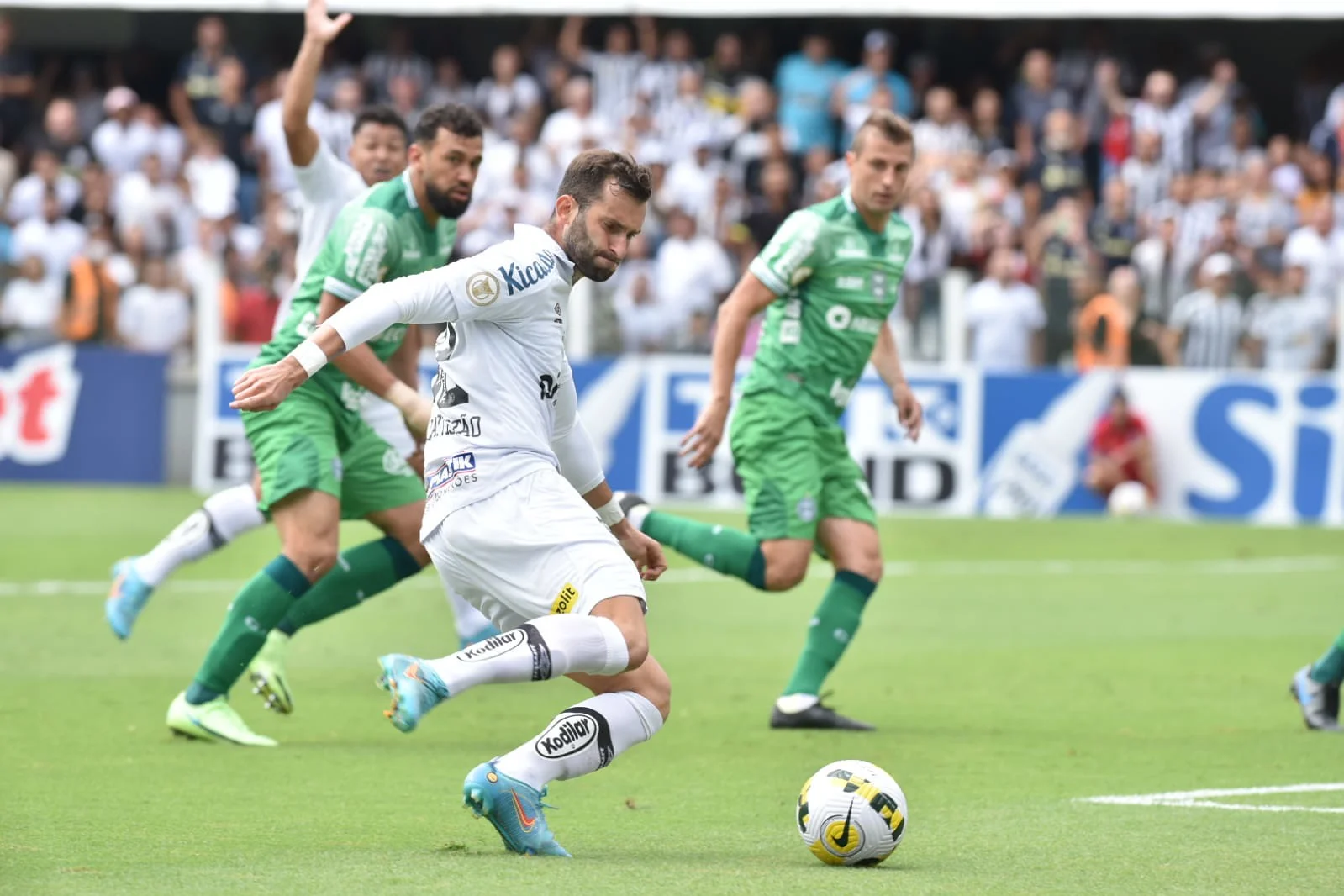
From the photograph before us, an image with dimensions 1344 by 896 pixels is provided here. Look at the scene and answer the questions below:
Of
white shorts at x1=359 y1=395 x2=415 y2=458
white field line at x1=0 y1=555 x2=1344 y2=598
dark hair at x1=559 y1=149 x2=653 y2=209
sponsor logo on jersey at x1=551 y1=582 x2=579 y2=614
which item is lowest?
white field line at x1=0 y1=555 x2=1344 y2=598

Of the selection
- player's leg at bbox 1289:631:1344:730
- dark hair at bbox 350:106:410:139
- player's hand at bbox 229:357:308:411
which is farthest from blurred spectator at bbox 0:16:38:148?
player's hand at bbox 229:357:308:411

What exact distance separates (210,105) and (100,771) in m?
17.0

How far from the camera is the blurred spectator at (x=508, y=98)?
2333cm

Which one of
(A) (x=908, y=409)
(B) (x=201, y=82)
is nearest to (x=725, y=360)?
(A) (x=908, y=409)

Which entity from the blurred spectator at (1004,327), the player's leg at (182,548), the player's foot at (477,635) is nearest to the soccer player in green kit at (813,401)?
the player's foot at (477,635)

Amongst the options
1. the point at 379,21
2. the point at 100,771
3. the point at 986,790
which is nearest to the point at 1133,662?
the point at 986,790

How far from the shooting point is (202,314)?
20141mm

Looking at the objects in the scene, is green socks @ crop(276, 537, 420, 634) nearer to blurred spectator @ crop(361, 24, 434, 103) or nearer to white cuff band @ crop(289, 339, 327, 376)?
white cuff band @ crop(289, 339, 327, 376)

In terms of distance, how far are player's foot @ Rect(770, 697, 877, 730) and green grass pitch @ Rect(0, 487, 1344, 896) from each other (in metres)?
0.14

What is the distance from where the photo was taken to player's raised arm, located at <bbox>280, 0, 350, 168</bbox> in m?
8.60

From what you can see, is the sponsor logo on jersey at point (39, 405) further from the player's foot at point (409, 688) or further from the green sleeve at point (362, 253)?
the player's foot at point (409, 688)

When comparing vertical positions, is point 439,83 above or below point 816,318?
above

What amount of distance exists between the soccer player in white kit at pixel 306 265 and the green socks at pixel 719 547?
936 millimetres

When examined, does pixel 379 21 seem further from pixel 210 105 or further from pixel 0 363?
pixel 0 363
